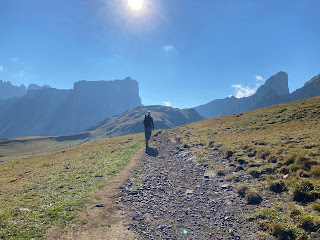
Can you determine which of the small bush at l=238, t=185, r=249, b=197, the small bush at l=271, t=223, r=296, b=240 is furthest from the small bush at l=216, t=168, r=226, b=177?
the small bush at l=271, t=223, r=296, b=240

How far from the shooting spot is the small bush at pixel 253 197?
10949 mm

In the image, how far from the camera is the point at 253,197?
11125 mm

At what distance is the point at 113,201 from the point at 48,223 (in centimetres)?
400

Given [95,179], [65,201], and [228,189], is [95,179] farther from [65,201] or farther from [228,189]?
[228,189]

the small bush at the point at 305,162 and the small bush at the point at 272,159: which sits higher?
the small bush at the point at 305,162

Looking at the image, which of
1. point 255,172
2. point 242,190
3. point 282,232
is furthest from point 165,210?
point 255,172

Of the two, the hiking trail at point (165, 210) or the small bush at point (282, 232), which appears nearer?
the small bush at point (282, 232)

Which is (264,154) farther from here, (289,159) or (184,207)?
(184,207)

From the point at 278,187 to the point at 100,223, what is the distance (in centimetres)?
1091

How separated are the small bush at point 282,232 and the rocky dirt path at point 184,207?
903mm

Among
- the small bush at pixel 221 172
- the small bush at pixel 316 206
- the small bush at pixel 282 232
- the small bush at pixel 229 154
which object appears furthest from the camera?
the small bush at pixel 229 154

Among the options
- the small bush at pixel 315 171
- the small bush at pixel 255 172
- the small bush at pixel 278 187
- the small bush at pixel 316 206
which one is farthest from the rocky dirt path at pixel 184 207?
the small bush at pixel 315 171

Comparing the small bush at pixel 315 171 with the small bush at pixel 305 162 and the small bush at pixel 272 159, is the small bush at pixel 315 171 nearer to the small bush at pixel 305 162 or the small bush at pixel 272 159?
the small bush at pixel 305 162

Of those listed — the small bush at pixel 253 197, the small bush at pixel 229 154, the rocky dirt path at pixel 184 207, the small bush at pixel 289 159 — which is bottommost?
the rocky dirt path at pixel 184 207
